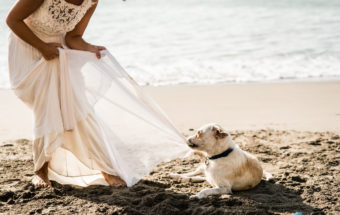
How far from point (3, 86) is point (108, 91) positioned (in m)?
6.63

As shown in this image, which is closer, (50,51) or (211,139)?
(50,51)

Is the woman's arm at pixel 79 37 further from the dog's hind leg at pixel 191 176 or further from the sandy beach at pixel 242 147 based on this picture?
the dog's hind leg at pixel 191 176

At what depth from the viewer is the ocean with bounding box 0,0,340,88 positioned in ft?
36.2

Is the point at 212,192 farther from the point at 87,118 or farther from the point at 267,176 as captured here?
the point at 87,118

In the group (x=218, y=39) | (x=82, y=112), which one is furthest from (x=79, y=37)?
(x=218, y=39)

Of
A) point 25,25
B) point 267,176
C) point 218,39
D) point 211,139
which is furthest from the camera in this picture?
point 218,39

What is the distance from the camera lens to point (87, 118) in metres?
4.27

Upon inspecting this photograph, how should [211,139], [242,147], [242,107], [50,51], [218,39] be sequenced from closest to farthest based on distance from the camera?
[50,51] → [211,139] → [242,147] → [242,107] → [218,39]

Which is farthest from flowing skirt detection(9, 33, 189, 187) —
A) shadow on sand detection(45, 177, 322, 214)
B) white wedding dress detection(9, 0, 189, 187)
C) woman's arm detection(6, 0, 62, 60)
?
shadow on sand detection(45, 177, 322, 214)

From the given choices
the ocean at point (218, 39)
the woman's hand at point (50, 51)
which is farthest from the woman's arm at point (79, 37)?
the ocean at point (218, 39)

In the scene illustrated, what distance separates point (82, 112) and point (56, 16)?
93 centimetres

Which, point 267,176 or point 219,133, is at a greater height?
point 219,133

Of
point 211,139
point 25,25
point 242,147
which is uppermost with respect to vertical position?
point 25,25

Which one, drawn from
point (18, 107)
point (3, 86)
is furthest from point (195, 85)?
point (3, 86)
